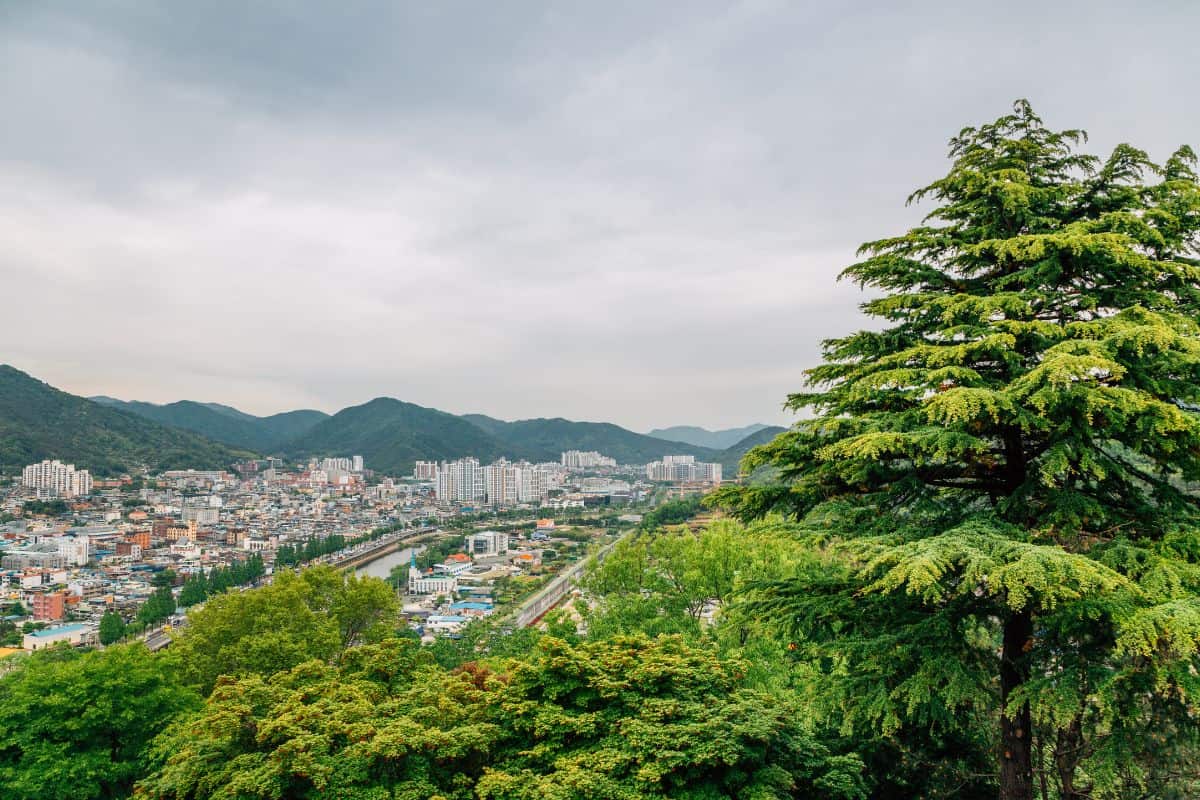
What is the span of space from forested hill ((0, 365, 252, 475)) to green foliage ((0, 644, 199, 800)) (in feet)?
263

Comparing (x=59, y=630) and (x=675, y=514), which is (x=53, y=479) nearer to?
(x=59, y=630)

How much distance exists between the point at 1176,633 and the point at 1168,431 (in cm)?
123

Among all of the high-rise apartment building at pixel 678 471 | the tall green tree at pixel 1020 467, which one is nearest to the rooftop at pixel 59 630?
the tall green tree at pixel 1020 467

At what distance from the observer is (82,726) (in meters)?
7.33

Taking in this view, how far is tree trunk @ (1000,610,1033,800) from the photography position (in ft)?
12.0

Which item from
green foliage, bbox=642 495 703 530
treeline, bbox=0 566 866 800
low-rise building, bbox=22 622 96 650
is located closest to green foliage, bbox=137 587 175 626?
low-rise building, bbox=22 622 96 650

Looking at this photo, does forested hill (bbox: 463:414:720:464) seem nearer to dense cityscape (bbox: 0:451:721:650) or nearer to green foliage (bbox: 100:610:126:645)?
dense cityscape (bbox: 0:451:721:650)

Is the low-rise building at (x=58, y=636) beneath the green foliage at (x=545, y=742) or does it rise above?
beneath

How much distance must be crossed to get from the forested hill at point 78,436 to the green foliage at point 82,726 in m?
80.1

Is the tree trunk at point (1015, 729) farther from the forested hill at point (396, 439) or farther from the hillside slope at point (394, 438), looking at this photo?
→ the hillside slope at point (394, 438)

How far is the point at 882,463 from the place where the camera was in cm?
393

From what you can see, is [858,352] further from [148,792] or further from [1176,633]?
[148,792]

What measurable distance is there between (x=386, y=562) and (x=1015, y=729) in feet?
180

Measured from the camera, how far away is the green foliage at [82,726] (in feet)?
23.0
